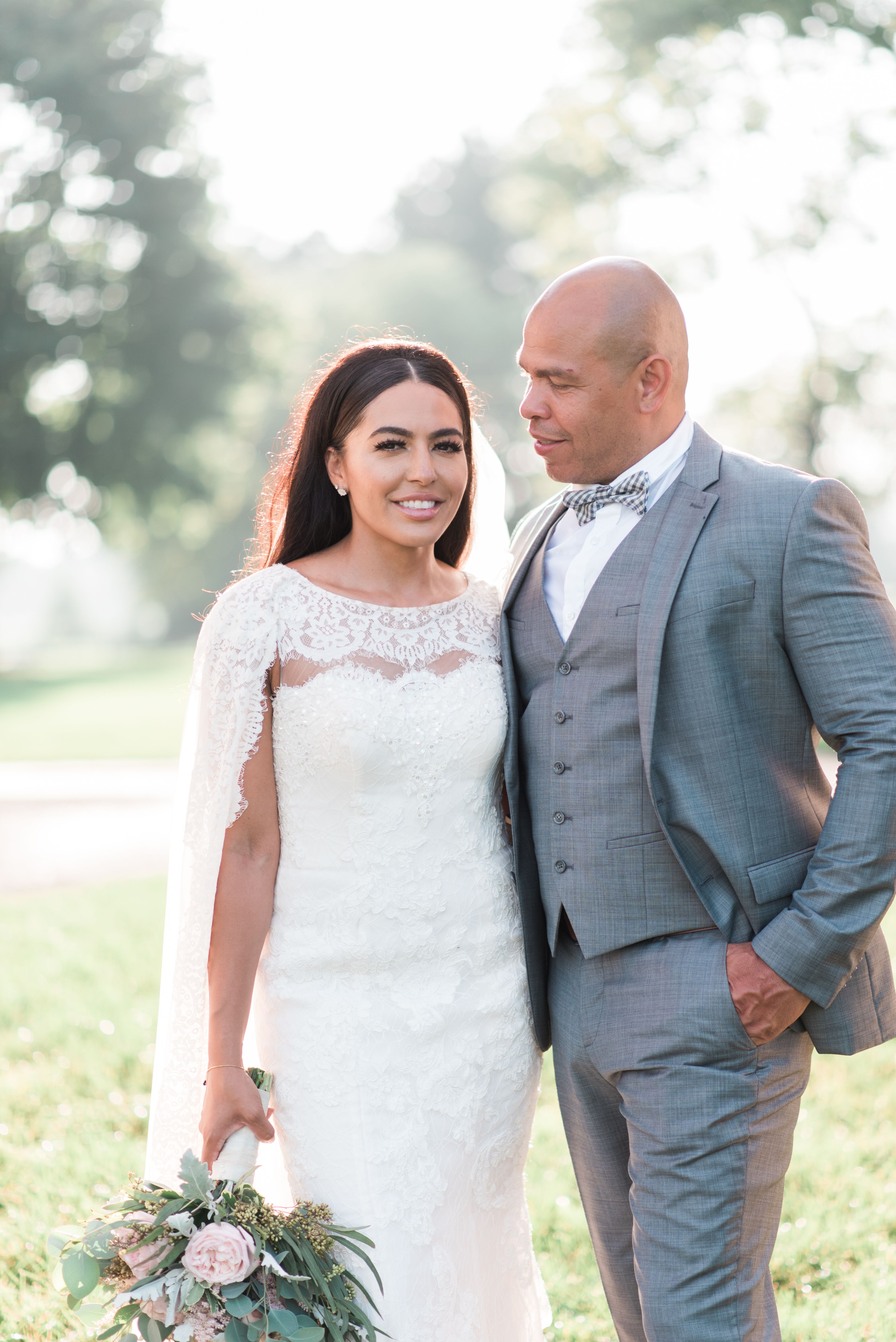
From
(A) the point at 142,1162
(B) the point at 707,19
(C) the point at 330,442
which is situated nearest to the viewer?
(C) the point at 330,442

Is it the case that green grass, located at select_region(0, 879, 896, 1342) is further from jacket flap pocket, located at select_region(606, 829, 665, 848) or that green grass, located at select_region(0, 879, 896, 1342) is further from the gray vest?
jacket flap pocket, located at select_region(606, 829, 665, 848)

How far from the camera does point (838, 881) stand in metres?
2.52

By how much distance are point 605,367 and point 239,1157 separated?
6.48 ft

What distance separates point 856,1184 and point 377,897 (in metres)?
2.78

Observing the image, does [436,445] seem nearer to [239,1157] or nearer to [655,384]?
[655,384]

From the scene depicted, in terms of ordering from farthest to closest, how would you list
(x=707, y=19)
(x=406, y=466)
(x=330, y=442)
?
(x=707, y=19) < (x=330, y=442) < (x=406, y=466)

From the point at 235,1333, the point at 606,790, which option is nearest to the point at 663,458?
the point at 606,790

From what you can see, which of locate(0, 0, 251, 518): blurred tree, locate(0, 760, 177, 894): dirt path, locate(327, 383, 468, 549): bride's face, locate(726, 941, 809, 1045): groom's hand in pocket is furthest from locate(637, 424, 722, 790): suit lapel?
locate(0, 0, 251, 518): blurred tree

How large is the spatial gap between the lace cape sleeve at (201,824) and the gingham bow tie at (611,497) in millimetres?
765

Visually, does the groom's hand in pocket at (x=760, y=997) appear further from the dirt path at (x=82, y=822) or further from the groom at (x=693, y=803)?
the dirt path at (x=82, y=822)

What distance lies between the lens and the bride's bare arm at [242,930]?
9.20ft

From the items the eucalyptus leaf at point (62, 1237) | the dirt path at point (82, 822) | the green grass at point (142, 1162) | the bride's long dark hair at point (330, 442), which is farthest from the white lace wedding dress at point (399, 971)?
the dirt path at point (82, 822)

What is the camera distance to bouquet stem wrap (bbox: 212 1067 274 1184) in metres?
2.72

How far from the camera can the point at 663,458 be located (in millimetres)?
2875
